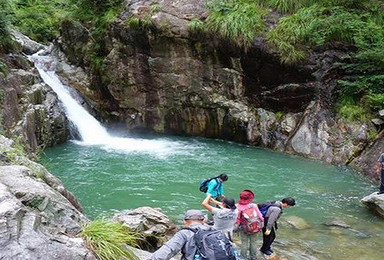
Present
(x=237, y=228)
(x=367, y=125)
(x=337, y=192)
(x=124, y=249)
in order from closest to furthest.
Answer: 1. (x=124, y=249)
2. (x=237, y=228)
3. (x=337, y=192)
4. (x=367, y=125)

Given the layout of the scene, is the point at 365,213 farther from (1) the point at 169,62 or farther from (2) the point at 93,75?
(2) the point at 93,75

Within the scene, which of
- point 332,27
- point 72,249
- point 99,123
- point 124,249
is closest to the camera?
point 72,249

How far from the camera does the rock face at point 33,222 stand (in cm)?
365

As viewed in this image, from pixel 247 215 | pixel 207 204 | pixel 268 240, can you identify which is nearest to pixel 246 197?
pixel 247 215

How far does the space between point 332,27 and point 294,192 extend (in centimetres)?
756

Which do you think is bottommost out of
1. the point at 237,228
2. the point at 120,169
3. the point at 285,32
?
the point at 120,169

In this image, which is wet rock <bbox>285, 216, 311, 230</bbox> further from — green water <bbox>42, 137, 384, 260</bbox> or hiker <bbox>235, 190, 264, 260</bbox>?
hiker <bbox>235, 190, 264, 260</bbox>

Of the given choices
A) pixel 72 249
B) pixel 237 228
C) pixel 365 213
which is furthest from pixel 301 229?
pixel 72 249

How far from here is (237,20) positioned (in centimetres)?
1636

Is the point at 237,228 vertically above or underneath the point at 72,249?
underneath

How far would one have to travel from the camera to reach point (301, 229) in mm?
8500

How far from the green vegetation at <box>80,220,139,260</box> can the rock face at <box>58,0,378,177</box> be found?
10990mm

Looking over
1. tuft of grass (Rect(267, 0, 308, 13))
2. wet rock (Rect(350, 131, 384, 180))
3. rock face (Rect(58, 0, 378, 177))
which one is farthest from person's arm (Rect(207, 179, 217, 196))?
tuft of grass (Rect(267, 0, 308, 13))

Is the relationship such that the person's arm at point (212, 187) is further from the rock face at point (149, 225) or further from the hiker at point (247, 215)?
the hiker at point (247, 215)
